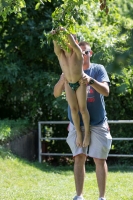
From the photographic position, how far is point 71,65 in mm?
4273

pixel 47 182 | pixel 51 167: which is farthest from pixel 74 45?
pixel 51 167

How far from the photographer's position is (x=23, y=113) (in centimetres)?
1081

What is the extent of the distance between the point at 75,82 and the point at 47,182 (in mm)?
3183

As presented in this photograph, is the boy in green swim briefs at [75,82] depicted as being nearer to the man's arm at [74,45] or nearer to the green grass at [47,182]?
the man's arm at [74,45]

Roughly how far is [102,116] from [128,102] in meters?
4.86

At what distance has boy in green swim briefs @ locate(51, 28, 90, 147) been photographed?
4188 mm

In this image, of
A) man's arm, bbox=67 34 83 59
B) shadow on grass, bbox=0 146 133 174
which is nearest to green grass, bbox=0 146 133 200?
shadow on grass, bbox=0 146 133 174

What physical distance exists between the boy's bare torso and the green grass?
1902mm

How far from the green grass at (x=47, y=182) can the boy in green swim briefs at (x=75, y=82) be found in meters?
1.30

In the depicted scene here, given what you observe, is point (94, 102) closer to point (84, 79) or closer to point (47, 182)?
point (84, 79)

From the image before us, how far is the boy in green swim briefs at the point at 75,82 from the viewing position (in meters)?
4.19

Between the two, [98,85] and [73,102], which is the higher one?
[98,85]

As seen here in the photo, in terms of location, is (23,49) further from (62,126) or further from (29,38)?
(62,126)

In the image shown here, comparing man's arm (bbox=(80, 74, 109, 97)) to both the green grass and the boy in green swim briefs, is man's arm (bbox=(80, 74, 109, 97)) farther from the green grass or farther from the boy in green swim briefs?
the green grass
